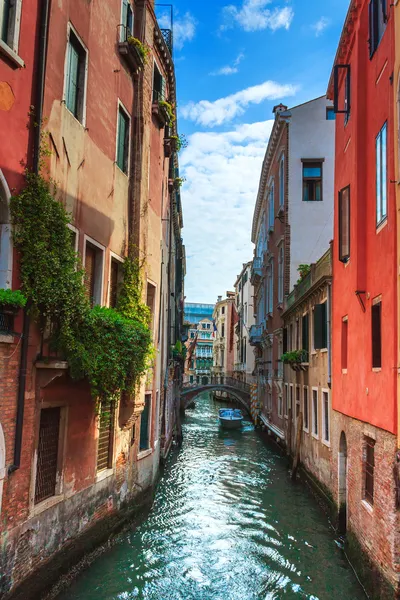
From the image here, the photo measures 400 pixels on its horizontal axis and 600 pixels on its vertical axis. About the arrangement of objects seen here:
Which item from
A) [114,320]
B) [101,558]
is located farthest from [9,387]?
[101,558]

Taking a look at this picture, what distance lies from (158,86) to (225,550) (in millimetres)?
10781

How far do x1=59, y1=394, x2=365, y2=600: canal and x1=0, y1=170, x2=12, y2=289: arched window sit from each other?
14.7 ft

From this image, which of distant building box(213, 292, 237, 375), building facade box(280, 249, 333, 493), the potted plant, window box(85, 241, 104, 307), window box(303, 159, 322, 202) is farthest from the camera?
distant building box(213, 292, 237, 375)

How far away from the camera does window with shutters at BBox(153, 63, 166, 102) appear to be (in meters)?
13.2

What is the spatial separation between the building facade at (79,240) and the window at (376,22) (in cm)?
439

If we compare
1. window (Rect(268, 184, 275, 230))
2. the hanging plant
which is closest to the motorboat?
window (Rect(268, 184, 275, 230))

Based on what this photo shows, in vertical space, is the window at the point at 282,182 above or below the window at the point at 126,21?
above

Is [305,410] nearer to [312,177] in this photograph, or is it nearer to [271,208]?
[312,177]

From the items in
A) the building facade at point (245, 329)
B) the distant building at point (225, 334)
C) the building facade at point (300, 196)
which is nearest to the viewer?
the building facade at point (300, 196)

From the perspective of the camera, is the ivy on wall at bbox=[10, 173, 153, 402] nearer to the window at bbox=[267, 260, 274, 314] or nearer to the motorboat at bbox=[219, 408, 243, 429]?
the window at bbox=[267, 260, 274, 314]

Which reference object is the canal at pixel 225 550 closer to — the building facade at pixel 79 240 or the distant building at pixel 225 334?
the building facade at pixel 79 240

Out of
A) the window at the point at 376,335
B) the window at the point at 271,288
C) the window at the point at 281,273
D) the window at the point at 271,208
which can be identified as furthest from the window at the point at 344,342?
the window at the point at 271,208

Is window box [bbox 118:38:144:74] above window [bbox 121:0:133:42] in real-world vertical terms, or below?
below

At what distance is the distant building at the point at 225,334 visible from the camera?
71.7 meters
